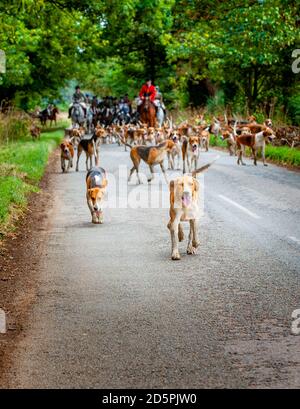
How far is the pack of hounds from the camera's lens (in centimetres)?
1043

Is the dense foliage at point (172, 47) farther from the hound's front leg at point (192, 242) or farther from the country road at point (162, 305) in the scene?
the hound's front leg at point (192, 242)

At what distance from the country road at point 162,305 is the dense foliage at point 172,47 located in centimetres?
470

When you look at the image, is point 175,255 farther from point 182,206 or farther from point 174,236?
point 182,206

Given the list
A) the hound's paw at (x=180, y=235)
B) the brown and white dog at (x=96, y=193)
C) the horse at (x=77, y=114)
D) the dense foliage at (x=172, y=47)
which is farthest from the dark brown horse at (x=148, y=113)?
the hound's paw at (x=180, y=235)

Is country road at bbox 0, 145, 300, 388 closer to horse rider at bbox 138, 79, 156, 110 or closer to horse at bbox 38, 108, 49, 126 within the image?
horse rider at bbox 138, 79, 156, 110

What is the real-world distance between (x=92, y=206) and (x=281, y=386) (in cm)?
806

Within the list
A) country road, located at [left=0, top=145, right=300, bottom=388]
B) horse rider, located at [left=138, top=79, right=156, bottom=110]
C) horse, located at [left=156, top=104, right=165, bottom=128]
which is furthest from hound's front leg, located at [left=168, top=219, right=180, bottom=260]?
horse rider, located at [left=138, top=79, right=156, bottom=110]

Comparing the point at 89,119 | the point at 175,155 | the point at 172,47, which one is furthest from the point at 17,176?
the point at 89,119

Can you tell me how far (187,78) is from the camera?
152 ft

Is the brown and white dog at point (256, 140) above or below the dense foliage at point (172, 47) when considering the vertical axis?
below

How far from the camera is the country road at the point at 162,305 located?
607 cm

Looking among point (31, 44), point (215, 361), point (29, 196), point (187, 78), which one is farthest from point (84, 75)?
point (215, 361)

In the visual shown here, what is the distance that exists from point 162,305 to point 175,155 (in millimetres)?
16420

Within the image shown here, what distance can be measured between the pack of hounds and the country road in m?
0.44
